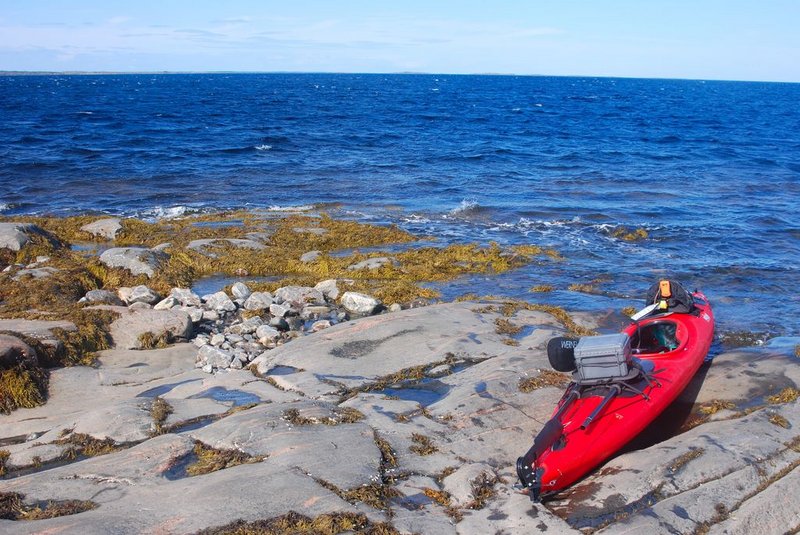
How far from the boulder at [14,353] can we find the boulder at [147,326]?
141 cm

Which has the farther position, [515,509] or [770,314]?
[770,314]

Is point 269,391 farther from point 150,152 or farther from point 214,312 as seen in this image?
point 150,152

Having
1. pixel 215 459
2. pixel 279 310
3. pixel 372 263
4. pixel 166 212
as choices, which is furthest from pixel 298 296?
pixel 166 212

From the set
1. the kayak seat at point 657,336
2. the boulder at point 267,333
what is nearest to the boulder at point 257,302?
the boulder at point 267,333

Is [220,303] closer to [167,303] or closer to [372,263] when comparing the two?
[167,303]

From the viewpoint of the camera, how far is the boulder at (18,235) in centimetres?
1525

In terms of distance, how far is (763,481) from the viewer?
694 cm

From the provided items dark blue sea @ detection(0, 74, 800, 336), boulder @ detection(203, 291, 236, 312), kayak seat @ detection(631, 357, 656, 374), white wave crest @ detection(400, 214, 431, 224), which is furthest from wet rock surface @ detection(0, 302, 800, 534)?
white wave crest @ detection(400, 214, 431, 224)

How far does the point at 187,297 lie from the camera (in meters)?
12.7

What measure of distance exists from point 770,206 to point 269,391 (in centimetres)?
2123

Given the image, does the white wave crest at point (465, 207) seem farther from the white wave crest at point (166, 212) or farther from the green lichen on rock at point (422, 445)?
the green lichen on rock at point (422, 445)

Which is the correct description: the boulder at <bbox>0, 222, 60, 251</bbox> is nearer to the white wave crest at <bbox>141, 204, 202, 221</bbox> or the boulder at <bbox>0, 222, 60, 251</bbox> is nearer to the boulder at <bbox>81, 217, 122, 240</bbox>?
the boulder at <bbox>81, 217, 122, 240</bbox>

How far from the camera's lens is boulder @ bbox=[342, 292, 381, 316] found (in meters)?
12.6

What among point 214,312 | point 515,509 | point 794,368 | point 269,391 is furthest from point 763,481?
point 214,312
